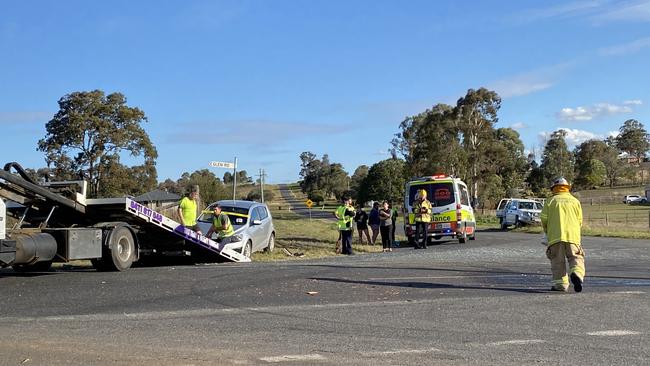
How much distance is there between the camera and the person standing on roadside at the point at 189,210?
1455cm

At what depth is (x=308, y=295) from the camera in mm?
9109

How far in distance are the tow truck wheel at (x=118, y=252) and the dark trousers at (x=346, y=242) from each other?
685 cm

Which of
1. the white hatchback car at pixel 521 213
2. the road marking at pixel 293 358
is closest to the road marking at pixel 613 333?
the road marking at pixel 293 358

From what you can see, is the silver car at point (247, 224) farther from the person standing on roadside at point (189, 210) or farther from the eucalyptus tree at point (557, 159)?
the eucalyptus tree at point (557, 159)

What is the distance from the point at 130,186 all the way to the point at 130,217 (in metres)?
38.9

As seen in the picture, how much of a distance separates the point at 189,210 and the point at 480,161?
50839mm

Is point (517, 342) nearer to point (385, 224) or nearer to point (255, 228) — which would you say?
point (255, 228)

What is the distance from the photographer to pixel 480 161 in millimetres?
62062

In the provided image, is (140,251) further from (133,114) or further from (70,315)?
(133,114)

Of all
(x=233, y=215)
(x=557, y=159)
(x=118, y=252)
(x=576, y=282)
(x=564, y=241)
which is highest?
(x=557, y=159)

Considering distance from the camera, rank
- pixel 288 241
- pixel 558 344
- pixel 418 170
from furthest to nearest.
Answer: pixel 418 170
pixel 288 241
pixel 558 344

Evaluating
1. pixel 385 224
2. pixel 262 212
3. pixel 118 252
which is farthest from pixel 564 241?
pixel 385 224

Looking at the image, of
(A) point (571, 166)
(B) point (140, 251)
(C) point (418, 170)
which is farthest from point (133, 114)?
(A) point (571, 166)

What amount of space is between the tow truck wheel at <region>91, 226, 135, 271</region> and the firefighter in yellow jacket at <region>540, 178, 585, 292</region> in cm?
781
